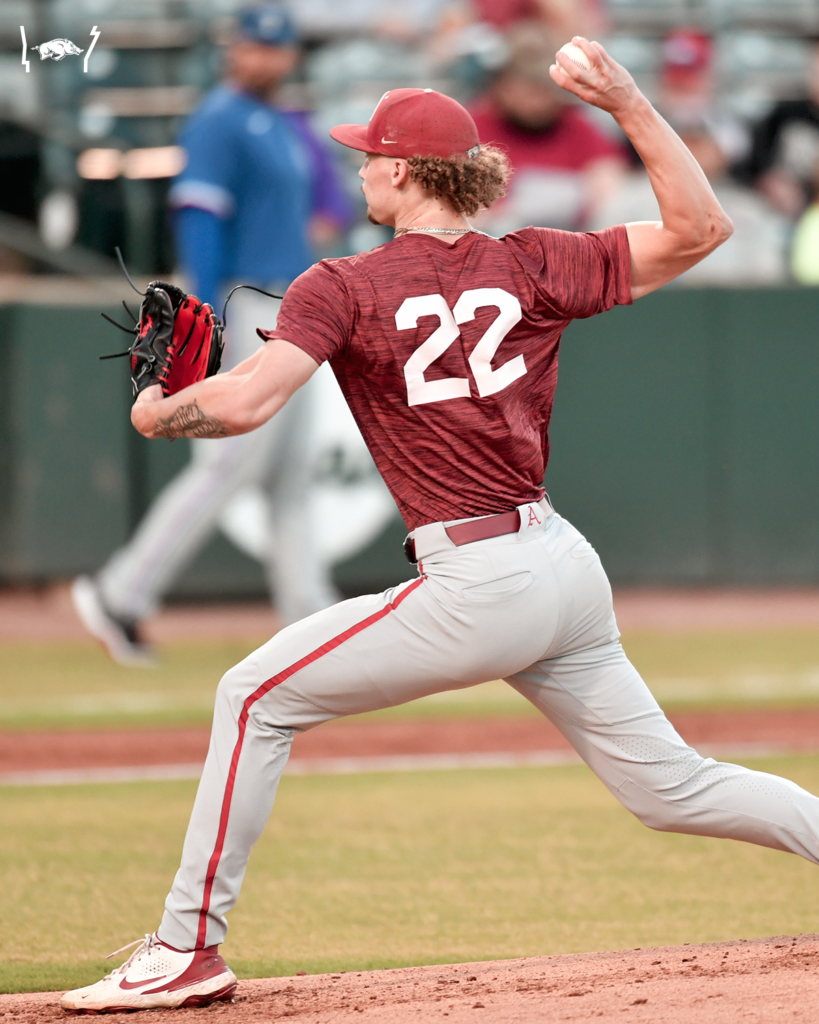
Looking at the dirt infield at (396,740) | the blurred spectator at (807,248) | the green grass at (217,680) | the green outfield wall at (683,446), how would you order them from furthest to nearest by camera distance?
1. the blurred spectator at (807,248)
2. the green outfield wall at (683,446)
3. the green grass at (217,680)
4. the dirt infield at (396,740)

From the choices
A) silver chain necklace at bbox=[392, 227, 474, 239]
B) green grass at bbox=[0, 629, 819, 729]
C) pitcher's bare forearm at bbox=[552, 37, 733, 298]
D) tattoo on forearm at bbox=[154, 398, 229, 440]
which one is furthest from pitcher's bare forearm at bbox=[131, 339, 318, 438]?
green grass at bbox=[0, 629, 819, 729]

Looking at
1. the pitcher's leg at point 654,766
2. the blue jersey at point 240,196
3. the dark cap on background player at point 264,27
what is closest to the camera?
the pitcher's leg at point 654,766

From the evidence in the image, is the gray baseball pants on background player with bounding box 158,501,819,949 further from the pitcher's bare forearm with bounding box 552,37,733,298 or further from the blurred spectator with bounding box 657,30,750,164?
the blurred spectator with bounding box 657,30,750,164

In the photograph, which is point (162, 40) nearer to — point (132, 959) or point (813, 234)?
point (813, 234)

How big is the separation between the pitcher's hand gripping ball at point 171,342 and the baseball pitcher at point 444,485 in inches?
2.6

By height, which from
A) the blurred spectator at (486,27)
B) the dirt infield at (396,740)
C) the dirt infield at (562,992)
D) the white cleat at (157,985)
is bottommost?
the dirt infield at (396,740)

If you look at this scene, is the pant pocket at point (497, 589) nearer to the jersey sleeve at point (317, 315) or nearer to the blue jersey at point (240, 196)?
the jersey sleeve at point (317, 315)

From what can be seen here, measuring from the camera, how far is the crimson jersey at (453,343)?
289 centimetres

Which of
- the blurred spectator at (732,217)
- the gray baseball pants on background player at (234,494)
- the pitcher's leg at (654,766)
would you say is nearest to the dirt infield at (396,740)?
the gray baseball pants on background player at (234,494)

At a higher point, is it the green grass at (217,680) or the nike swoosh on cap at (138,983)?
the nike swoosh on cap at (138,983)

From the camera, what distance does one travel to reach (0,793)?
17.3ft

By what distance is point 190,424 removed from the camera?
2.81m

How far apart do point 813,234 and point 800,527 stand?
6.93 feet

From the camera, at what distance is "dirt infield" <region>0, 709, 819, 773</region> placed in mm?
5875
